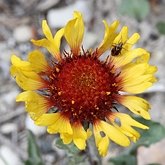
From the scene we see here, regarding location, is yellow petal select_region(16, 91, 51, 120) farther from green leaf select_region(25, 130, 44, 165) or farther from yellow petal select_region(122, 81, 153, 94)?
green leaf select_region(25, 130, 44, 165)

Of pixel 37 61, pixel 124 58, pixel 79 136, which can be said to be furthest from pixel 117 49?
pixel 79 136

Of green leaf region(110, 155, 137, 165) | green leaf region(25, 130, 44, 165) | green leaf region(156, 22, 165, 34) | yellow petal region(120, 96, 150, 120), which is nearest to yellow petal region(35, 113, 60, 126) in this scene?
yellow petal region(120, 96, 150, 120)

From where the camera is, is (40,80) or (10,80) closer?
(40,80)

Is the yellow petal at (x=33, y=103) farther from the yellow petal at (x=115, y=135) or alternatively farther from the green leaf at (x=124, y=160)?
the green leaf at (x=124, y=160)

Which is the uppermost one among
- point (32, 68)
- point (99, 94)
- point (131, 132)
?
point (32, 68)

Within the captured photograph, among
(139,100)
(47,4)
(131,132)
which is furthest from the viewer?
(47,4)

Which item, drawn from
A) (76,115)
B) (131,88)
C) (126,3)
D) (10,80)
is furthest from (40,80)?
(126,3)

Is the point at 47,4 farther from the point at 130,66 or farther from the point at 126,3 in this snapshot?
the point at 130,66

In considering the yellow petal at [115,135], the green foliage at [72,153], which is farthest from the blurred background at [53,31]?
the yellow petal at [115,135]

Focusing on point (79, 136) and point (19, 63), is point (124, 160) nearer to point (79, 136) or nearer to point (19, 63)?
point (79, 136)
